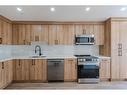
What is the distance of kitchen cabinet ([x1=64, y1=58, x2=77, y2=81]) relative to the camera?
6.11m

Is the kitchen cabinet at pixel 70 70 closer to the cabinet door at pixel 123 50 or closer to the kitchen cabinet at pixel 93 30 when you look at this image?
the kitchen cabinet at pixel 93 30

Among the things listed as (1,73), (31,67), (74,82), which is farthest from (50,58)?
(1,73)

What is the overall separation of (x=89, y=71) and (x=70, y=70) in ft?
2.04

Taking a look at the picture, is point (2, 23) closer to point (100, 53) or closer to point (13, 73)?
point (13, 73)

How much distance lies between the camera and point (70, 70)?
6.12 m

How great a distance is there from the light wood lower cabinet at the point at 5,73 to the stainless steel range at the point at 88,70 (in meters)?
2.19

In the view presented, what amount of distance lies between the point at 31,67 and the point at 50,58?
687 mm

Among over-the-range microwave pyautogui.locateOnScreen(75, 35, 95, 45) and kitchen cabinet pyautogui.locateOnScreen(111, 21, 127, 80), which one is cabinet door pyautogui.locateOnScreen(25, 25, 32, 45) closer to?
over-the-range microwave pyautogui.locateOnScreen(75, 35, 95, 45)

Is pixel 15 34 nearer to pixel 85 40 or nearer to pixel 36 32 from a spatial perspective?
pixel 36 32

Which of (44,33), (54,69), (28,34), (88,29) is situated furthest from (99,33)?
(28,34)

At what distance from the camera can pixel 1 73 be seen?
491cm

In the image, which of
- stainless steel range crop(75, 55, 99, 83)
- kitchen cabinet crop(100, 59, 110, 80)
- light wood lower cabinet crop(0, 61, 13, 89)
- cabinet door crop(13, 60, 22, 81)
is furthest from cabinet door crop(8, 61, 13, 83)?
kitchen cabinet crop(100, 59, 110, 80)
